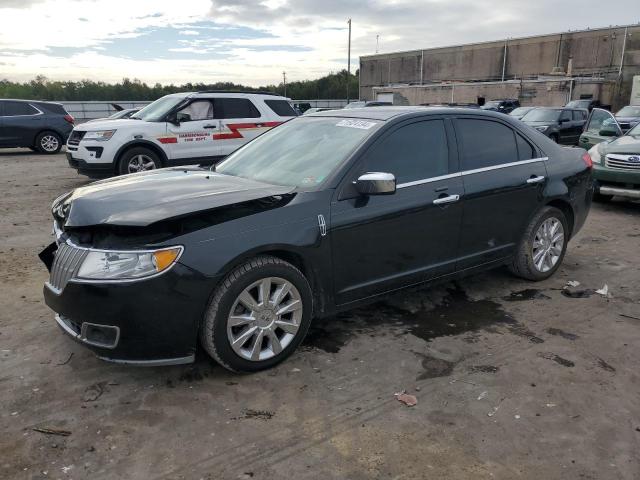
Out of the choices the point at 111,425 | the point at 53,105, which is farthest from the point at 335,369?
the point at 53,105

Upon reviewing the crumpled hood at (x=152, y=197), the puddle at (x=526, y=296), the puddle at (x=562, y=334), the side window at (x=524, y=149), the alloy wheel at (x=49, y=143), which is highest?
the side window at (x=524, y=149)

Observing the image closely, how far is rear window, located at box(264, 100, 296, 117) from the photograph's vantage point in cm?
1108

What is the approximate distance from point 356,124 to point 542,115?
51.3ft

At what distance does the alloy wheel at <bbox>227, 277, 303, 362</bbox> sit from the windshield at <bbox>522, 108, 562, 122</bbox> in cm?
1634

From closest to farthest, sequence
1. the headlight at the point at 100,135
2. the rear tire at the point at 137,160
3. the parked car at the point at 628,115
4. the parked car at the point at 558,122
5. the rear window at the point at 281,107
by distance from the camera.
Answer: the headlight at the point at 100,135 < the rear tire at the point at 137,160 < the rear window at the point at 281,107 < the parked car at the point at 628,115 < the parked car at the point at 558,122

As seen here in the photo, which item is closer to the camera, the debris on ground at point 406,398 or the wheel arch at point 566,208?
the debris on ground at point 406,398

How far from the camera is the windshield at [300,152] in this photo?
3.81m

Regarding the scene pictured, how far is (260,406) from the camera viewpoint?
3068 mm

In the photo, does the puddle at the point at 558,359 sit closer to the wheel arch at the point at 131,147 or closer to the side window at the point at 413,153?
the side window at the point at 413,153

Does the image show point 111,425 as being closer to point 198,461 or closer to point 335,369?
point 198,461

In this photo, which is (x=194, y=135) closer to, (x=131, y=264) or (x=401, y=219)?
(x=401, y=219)

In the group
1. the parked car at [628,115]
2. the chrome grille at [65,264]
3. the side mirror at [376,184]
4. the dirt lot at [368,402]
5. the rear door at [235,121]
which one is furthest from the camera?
the parked car at [628,115]

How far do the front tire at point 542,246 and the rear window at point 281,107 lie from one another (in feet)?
22.7

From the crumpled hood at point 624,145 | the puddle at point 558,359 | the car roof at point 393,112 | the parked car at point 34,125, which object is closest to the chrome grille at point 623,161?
the crumpled hood at point 624,145
